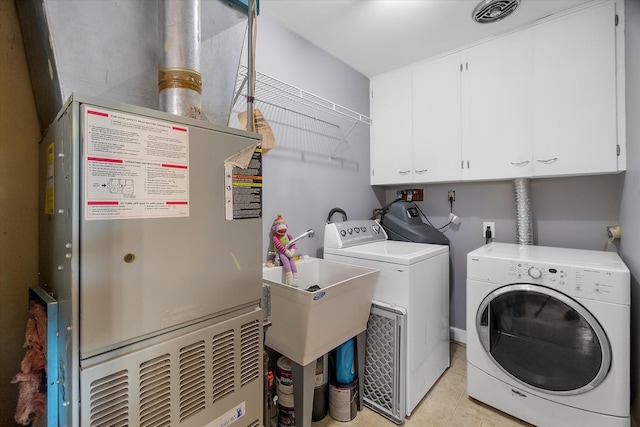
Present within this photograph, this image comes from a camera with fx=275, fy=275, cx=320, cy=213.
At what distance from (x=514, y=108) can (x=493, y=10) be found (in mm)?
631

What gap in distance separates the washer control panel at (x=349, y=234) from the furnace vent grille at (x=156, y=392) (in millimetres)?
1305

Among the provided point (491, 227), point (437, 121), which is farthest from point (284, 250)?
point (491, 227)

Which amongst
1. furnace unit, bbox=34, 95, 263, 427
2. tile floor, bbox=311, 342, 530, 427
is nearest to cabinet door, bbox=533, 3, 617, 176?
tile floor, bbox=311, 342, 530, 427


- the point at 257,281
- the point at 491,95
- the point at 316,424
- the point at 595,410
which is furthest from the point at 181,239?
the point at 491,95

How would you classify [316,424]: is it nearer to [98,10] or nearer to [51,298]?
[51,298]

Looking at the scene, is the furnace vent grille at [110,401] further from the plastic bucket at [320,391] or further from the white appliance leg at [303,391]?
the plastic bucket at [320,391]

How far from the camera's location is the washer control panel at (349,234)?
6.29ft

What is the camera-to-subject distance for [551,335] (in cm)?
146

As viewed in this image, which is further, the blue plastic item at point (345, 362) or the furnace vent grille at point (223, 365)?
the blue plastic item at point (345, 362)

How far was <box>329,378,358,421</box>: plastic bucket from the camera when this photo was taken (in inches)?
62.3

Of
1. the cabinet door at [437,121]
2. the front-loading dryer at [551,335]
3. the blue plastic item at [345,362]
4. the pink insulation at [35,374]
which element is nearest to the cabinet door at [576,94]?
the cabinet door at [437,121]

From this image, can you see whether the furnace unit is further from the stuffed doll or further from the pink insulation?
the stuffed doll

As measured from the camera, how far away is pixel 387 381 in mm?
1627

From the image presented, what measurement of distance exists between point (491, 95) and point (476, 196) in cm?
80
